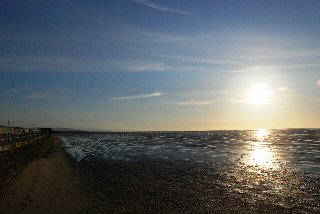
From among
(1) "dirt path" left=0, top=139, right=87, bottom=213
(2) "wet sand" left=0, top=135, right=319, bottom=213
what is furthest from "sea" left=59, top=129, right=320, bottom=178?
(1) "dirt path" left=0, top=139, right=87, bottom=213

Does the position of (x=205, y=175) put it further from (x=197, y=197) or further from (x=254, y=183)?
(x=197, y=197)

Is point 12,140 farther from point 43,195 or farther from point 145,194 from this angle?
point 145,194

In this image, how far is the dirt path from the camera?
13930 millimetres

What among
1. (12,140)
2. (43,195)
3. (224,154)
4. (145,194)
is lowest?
(145,194)

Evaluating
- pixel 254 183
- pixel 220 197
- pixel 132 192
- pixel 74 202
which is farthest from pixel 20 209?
pixel 254 183

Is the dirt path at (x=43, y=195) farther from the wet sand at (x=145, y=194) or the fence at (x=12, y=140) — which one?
the fence at (x=12, y=140)

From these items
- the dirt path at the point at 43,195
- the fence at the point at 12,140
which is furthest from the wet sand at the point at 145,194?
the fence at the point at 12,140

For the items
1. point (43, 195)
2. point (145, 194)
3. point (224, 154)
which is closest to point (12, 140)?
point (43, 195)

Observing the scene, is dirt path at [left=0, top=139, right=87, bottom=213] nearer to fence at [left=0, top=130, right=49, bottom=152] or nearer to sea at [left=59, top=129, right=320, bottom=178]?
fence at [left=0, top=130, right=49, bottom=152]

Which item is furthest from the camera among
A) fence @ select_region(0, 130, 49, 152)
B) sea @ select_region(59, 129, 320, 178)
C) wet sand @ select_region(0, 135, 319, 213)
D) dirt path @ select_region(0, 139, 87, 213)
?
sea @ select_region(59, 129, 320, 178)

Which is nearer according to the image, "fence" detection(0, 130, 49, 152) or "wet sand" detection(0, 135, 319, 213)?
"wet sand" detection(0, 135, 319, 213)

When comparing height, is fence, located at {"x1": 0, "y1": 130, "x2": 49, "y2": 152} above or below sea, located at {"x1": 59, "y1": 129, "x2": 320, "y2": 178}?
above

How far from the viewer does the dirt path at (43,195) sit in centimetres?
1393

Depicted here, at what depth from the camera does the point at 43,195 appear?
16.3m
